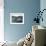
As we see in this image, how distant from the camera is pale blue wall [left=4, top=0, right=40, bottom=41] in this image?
512 centimetres

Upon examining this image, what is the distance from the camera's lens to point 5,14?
16.8 ft

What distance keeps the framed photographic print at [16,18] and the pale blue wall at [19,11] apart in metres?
0.12

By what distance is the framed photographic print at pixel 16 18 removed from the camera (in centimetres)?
517

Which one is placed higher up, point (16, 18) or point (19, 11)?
point (19, 11)

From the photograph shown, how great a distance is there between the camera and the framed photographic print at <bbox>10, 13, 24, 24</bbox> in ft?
17.0

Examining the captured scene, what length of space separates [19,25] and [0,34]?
0.85 metres

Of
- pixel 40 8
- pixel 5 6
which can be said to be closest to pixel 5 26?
pixel 5 6

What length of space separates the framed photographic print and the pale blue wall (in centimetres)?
12

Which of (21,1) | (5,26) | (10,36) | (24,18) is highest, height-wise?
(21,1)

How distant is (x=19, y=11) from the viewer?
5.14 meters

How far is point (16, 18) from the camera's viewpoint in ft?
17.1

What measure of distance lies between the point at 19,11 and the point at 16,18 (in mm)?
312

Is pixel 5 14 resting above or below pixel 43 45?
above

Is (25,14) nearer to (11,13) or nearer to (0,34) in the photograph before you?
(11,13)
